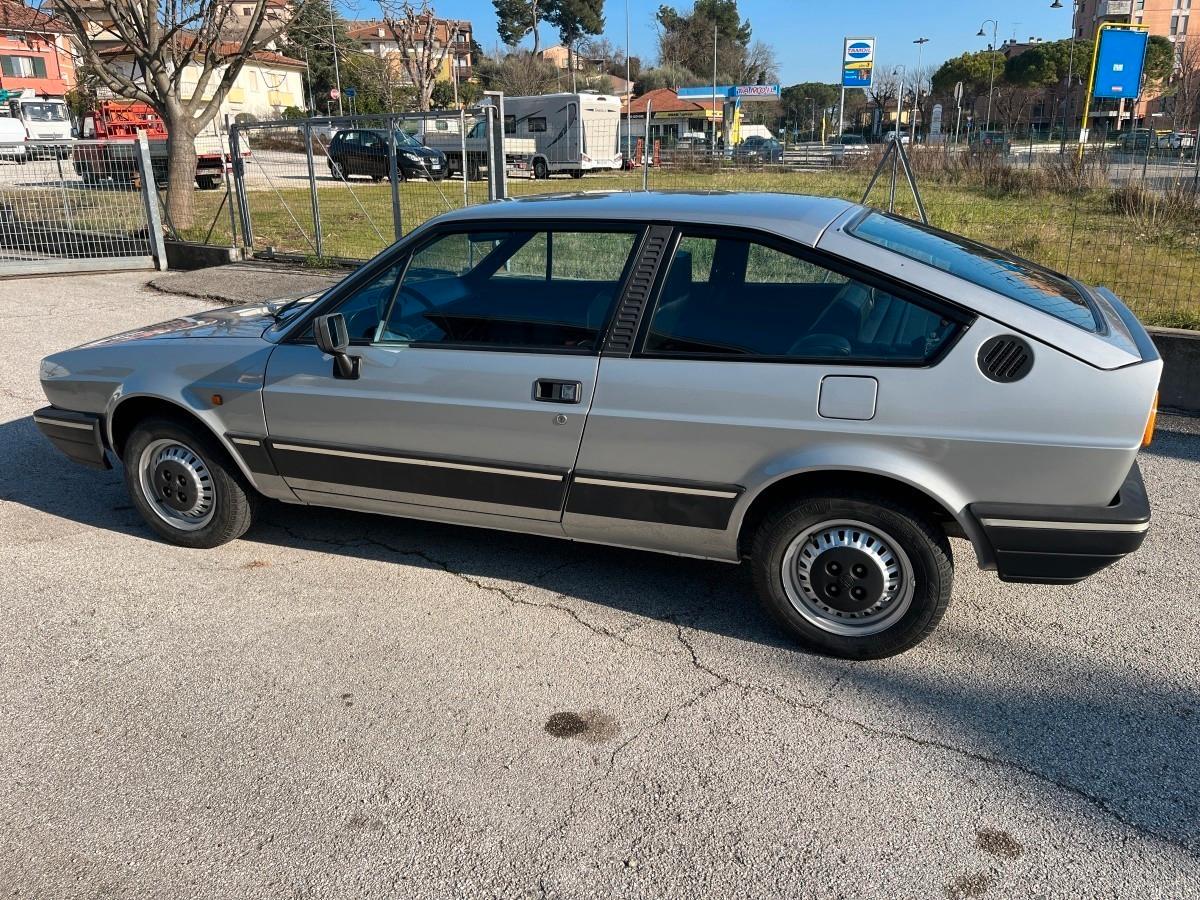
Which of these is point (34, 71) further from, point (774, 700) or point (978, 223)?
point (774, 700)

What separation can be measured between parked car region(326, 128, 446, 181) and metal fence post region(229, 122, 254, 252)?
1.24 m

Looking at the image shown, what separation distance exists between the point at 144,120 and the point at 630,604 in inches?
1284

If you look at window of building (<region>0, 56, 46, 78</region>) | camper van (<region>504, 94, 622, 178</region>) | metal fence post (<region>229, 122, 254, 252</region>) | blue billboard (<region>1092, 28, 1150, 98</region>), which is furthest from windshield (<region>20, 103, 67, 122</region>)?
blue billboard (<region>1092, 28, 1150, 98</region>)

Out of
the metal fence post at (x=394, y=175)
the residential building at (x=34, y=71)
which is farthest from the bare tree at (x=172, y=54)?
the residential building at (x=34, y=71)

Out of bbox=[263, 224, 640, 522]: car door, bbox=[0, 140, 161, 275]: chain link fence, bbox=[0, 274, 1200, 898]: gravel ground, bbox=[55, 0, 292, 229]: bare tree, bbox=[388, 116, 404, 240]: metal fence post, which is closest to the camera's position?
bbox=[0, 274, 1200, 898]: gravel ground

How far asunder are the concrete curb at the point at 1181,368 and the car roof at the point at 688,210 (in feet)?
12.6

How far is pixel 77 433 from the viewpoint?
4578 millimetres

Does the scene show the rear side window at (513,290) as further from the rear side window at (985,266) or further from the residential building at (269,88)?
the residential building at (269,88)

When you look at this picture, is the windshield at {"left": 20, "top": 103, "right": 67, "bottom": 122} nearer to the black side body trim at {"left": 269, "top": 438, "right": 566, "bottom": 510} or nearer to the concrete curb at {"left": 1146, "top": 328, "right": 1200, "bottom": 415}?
the black side body trim at {"left": 269, "top": 438, "right": 566, "bottom": 510}

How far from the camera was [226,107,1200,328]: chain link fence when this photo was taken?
10695mm

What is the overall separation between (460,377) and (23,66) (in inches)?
3136

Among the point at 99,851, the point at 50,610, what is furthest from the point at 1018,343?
the point at 50,610

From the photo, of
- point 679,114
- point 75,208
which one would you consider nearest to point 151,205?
point 75,208

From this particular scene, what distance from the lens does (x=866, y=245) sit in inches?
132
